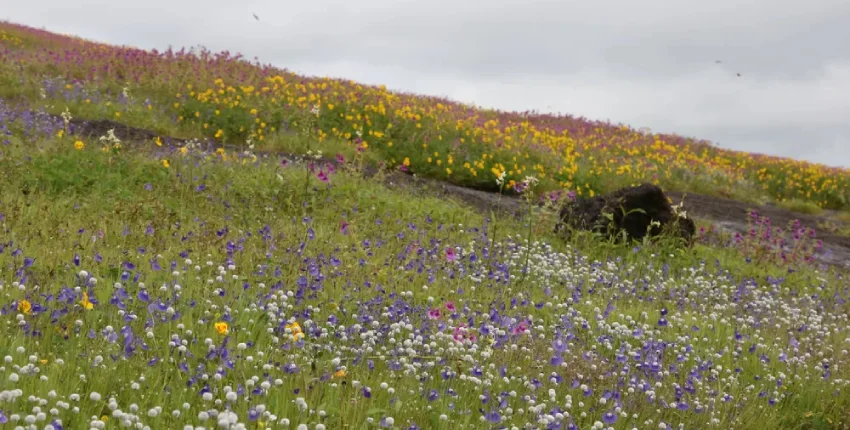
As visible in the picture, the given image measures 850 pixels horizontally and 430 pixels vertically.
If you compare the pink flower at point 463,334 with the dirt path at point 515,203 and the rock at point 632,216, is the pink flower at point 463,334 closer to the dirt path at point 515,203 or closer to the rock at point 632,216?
the dirt path at point 515,203

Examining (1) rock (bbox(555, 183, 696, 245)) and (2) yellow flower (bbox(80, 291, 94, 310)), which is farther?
(1) rock (bbox(555, 183, 696, 245))

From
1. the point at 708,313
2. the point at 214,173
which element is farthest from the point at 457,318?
the point at 214,173

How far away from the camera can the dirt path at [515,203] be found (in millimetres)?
12859

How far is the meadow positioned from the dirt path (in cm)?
87

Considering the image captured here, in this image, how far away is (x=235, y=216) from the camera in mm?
8383

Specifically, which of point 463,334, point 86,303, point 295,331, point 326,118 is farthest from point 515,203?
point 86,303

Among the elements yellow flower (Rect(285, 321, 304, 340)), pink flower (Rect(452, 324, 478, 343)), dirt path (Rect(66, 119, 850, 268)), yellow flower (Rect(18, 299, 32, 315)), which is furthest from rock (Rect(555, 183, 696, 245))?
yellow flower (Rect(18, 299, 32, 315))

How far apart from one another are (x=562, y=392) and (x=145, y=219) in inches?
193

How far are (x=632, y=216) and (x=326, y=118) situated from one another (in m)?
8.79

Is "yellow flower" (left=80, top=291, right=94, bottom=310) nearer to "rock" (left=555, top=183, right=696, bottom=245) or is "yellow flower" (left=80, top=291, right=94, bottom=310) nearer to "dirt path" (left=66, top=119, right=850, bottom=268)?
"dirt path" (left=66, top=119, right=850, bottom=268)

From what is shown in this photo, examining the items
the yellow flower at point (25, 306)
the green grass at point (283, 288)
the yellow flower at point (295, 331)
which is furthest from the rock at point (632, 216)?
the yellow flower at point (25, 306)

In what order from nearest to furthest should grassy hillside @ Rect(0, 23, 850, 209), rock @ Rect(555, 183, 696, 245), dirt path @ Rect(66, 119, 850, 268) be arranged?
rock @ Rect(555, 183, 696, 245), dirt path @ Rect(66, 119, 850, 268), grassy hillside @ Rect(0, 23, 850, 209)

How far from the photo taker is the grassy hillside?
632 inches

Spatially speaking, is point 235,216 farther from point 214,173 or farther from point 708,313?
point 708,313
